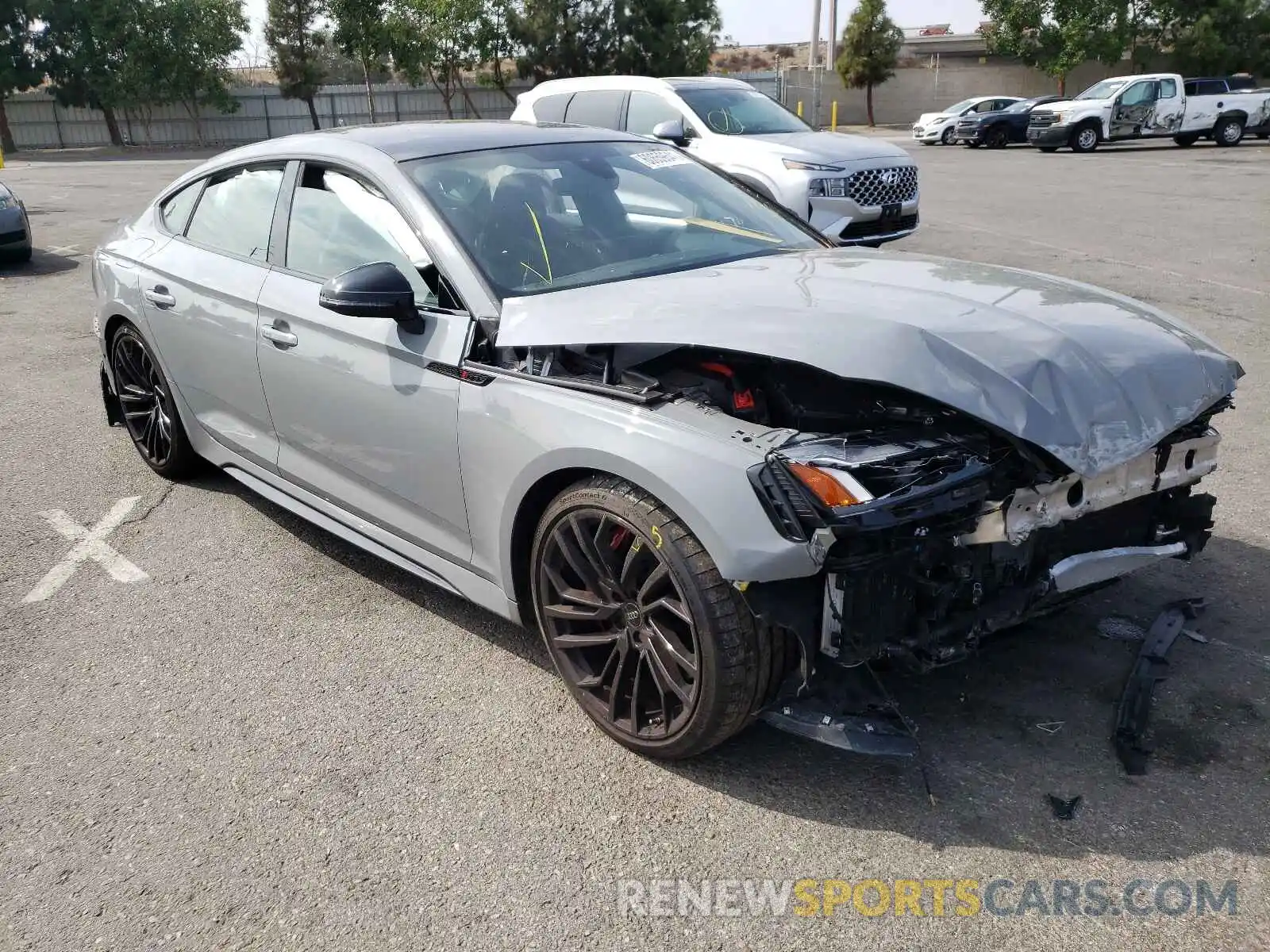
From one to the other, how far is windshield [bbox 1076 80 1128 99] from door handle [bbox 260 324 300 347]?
27941mm

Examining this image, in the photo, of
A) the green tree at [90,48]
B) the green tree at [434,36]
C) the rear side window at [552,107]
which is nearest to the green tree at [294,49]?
the green tree at [434,36]

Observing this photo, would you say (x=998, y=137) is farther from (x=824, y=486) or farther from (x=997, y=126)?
(x=824, y=486)

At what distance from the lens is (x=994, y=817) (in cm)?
269

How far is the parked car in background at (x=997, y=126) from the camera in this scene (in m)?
30.8

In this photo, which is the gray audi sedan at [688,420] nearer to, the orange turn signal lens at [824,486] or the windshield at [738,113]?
the orange turn signal lens at [824,486]

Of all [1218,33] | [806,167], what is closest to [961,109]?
[1218,33]

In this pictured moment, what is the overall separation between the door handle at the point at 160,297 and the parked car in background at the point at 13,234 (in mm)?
9137

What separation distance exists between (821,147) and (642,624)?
872 centimetres

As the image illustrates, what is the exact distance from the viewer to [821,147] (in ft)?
34.6

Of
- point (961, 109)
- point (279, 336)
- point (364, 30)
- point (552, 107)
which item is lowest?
point (961, 109)

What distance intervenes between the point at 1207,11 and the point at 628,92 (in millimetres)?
40154

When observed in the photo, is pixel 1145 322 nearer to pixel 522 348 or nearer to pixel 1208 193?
pixel 522 348

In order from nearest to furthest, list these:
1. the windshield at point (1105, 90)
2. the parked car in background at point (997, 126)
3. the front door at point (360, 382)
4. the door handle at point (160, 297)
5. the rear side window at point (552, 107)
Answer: the front door at point (360, 382), the door handle at point (160, 297), the rear side window at point (552, 107), the windshield at point (1105, 90), the parked car in background at point (997, 126)

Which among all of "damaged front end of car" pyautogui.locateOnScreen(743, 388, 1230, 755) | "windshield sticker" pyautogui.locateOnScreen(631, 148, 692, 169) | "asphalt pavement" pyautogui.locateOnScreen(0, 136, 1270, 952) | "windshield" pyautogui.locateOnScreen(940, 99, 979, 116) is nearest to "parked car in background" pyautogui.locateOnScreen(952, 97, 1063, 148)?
"windshield" pyautogui.locateOnScreen(940, 99, 979, 116)
